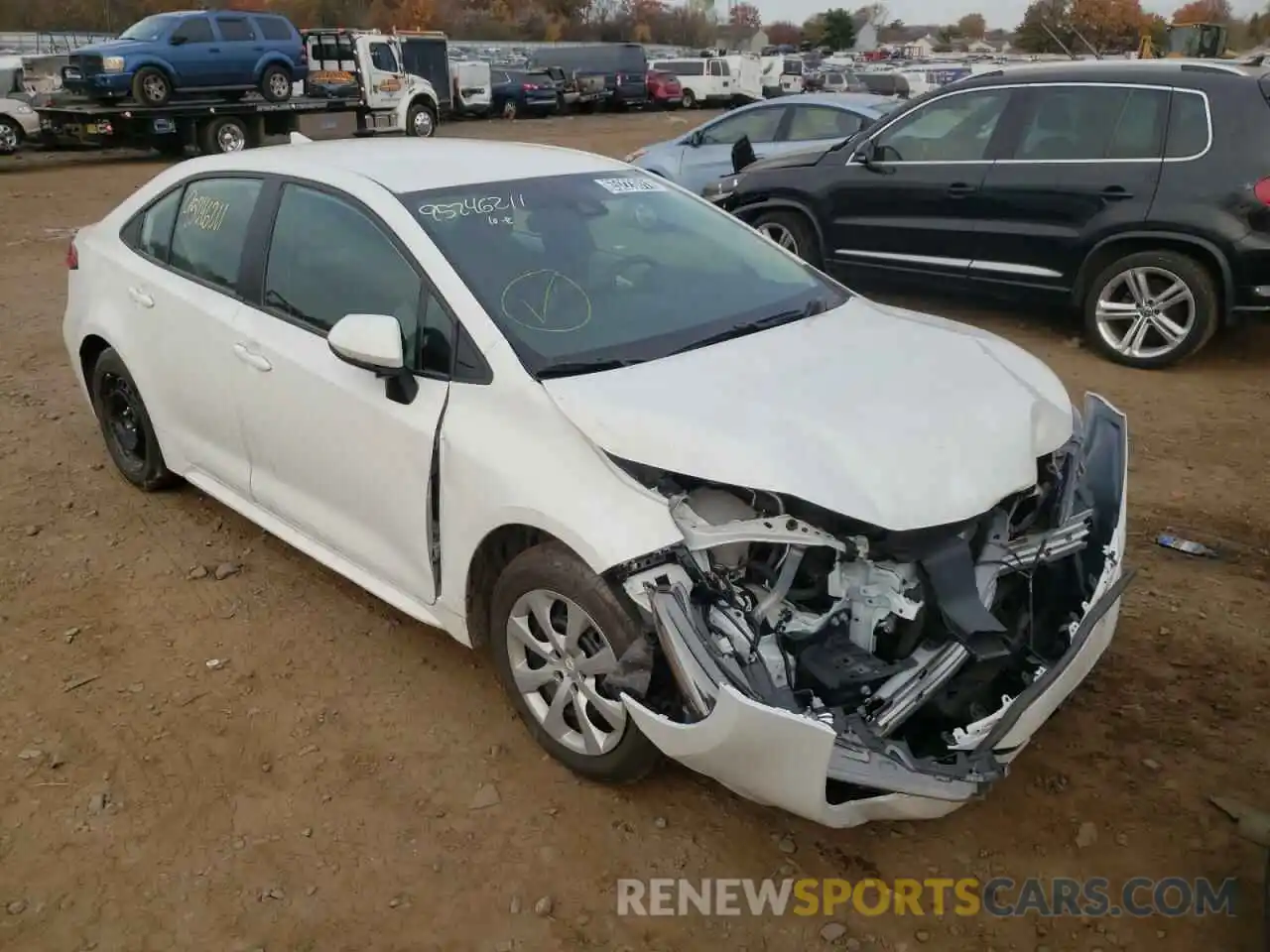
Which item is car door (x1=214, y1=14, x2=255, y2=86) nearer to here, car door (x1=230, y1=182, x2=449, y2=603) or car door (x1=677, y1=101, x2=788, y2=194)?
car door (x1=677, y1=101, x2=788, y2=194)

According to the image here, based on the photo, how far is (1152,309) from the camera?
6.58 metres

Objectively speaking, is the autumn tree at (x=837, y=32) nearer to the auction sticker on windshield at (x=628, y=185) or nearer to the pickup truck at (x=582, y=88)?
the pickup truck at (x=582, y=88)

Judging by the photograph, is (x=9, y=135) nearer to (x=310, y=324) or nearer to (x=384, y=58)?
(x=384, y=58)

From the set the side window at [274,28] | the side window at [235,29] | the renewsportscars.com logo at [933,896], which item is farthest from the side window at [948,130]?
the side window at [274,28]

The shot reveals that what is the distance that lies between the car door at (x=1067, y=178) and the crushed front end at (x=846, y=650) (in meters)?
4.30

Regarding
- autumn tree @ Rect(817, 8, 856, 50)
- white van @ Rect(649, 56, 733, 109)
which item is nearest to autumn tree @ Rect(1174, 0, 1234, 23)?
autumn tree @ Rect(817, 8, 856, 50)

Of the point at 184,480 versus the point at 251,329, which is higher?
the point at 251,329

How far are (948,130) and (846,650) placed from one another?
18.8 feet

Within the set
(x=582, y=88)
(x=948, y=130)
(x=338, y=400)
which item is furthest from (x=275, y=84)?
(x=338, y=400)

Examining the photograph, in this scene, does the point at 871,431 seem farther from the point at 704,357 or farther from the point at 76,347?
the point at 76,347

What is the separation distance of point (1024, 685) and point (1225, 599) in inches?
67.0

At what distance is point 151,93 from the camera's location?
60.5ft

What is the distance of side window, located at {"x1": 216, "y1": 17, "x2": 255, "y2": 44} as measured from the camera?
1945 centimetres

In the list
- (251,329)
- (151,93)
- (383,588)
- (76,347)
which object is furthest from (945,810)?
(151,93)
